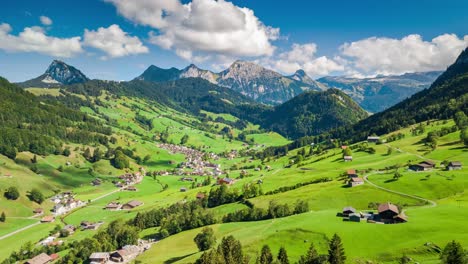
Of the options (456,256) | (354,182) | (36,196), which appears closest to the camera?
(456,256)

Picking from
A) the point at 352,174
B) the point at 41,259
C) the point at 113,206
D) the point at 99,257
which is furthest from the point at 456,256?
the point at 113,206

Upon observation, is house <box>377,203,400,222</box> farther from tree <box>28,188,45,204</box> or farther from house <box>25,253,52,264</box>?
tree <box>28,188,45,204</box>

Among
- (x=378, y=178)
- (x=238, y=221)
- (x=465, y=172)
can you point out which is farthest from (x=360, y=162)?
(x=238, y=221)

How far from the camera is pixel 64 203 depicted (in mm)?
189500

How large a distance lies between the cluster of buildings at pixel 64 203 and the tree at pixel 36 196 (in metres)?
7.50

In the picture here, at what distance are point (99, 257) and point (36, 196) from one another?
3923 inches

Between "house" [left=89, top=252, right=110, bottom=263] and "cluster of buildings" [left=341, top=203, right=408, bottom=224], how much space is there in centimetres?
7670

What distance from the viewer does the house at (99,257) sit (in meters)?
109

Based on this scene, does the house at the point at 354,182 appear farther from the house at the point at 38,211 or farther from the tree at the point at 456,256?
the house at the point at 38,211

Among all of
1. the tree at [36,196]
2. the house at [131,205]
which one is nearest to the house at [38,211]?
the tree at [36,196]

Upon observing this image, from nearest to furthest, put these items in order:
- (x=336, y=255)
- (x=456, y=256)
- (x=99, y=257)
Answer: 1. (x=456, y=256)
2. (x=336, y=255)
3. (x=99, y=257)

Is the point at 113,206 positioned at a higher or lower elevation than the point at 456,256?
lower

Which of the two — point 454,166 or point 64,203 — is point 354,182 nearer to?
point 454,166

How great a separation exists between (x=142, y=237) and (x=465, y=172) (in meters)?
121
